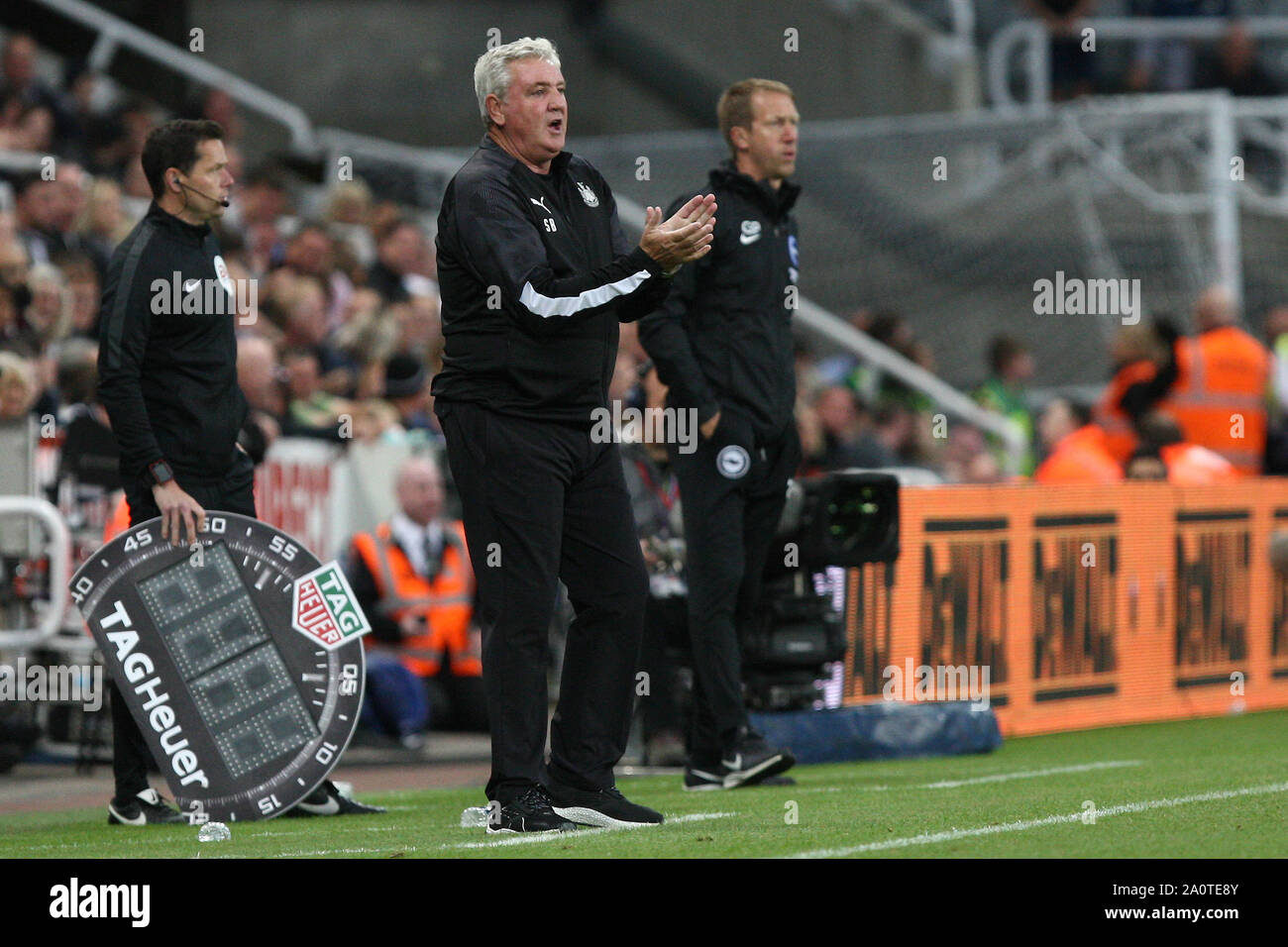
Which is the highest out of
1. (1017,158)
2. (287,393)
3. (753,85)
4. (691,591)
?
(1017,158)

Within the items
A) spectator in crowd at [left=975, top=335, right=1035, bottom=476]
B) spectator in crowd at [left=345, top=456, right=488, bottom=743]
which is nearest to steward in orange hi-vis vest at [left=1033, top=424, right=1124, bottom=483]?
spectator in crowd at [left=975, top=335, right=1035, bottom=476]

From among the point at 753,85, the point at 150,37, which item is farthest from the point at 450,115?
the point at 753,85

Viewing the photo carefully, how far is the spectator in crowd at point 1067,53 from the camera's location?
873 inches

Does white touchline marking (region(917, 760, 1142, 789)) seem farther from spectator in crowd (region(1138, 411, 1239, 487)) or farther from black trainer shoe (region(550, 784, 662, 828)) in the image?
spectator in crowd (region(1138, 411, 1239, 487))

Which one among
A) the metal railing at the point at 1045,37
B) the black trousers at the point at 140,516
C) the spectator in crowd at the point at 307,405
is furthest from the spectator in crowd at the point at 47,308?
the metal railing at the point at 1045,37

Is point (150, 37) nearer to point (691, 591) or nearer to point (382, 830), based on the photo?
point (691, 591)

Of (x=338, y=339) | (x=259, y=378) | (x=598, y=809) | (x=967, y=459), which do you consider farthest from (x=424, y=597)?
(x=598, y=809)

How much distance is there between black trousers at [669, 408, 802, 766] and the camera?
836cm

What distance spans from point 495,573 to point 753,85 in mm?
2732

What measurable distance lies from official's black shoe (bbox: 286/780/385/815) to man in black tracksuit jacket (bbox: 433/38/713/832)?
127 centimetres

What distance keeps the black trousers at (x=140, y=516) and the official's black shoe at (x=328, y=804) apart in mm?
547

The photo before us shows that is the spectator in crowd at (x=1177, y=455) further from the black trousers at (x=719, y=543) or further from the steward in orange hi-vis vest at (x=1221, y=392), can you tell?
the black trousers at (x=719, y=543)

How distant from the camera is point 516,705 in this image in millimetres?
6738

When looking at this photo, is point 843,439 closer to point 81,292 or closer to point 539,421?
point 81,292
